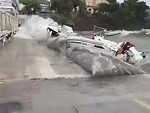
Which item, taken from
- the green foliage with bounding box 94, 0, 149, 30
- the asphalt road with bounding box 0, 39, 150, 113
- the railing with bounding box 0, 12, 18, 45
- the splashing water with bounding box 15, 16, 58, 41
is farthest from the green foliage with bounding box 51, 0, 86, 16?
the asphalt road with bounding box 0, 39, 150, 113

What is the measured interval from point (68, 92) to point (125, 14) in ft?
390

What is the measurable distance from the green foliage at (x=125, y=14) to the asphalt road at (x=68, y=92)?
11543cm

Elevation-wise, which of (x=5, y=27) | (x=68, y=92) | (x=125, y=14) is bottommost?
(x=125, y=14)

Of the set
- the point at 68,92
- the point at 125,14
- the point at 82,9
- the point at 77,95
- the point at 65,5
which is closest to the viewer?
the point at 77,95

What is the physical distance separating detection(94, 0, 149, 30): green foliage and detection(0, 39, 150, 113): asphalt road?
115430 mm

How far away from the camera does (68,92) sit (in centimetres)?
962

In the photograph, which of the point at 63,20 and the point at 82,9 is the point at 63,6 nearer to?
the point at 82,9

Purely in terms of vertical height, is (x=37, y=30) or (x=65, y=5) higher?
(x=37, y=30)

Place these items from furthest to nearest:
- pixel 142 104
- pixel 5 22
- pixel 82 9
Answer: pixel 82 9
pixel 5 22
pixel 142 104

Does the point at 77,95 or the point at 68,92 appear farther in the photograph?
the point at 68,92

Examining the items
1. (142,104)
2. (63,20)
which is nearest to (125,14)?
(63,20)

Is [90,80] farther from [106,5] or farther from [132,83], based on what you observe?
[106,5]

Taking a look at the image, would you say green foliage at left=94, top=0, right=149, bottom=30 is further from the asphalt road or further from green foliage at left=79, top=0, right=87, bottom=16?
the asphalt road

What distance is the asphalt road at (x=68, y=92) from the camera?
7.89m
